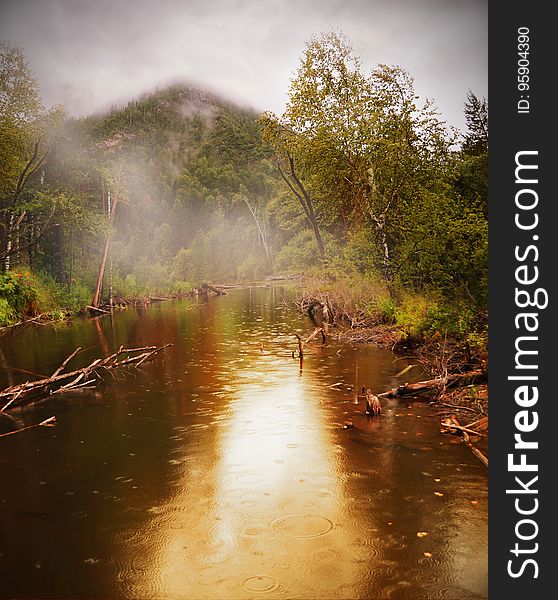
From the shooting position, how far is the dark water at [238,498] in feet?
14.5

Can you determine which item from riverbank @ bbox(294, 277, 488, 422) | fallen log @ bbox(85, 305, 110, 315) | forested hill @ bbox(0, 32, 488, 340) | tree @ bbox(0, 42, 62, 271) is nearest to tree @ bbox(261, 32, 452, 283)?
forested hill @ bbox(0, 32, 488, 340)

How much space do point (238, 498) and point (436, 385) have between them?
4.89m

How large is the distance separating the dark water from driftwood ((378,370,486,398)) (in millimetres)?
396

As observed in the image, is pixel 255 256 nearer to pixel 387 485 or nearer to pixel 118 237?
pixel 118 237

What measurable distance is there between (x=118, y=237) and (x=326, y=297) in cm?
1924

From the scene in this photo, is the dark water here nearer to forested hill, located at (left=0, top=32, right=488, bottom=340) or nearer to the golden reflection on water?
the golden reflection on water

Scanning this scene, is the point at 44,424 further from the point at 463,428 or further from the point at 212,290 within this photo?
the point at 212,290

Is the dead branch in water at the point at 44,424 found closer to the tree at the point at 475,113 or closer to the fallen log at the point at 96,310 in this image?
the fallen log at the point at 96,310

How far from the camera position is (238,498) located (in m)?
5.93

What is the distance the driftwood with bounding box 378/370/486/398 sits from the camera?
941cm

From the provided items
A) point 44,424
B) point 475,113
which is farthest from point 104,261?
point 475,113

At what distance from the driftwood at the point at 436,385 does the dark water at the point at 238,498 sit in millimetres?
396

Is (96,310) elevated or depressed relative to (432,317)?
depressed

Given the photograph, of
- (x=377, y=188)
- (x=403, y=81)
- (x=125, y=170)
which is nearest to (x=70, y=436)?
(x=377, y=188)
